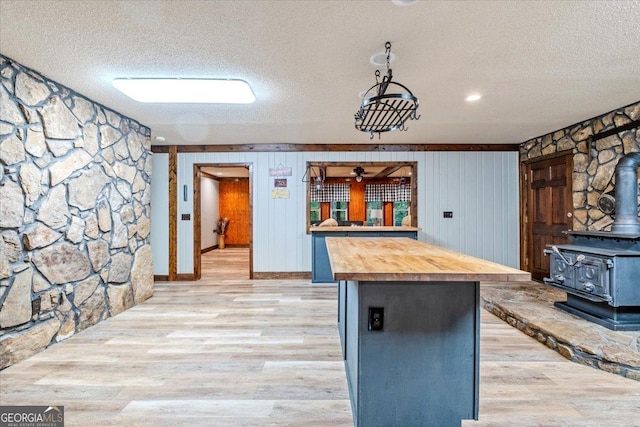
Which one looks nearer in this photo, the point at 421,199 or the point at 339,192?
the point at 421,199

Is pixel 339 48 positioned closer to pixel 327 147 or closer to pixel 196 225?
pixel 327 147

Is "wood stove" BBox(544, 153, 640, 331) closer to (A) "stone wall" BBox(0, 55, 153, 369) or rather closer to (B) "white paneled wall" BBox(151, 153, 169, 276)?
(A) "stone wall" BBox(0, 55, 153, 369)

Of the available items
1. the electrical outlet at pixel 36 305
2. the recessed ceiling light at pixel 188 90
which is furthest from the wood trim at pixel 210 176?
the electrical outlet at pixel 36 305

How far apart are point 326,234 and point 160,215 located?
2795 millimetres

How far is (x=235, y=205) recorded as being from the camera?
1009cm

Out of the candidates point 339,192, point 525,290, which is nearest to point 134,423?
point 525,290

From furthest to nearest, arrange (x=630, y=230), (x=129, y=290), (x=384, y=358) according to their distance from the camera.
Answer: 1. (x=129, y=290)
2. (x=630, y=230)
3. (x=384, y=358)

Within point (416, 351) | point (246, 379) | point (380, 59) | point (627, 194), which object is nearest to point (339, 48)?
point (380, 59)

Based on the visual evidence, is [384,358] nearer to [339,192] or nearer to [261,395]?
[261,395]

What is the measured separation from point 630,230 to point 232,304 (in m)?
4.18

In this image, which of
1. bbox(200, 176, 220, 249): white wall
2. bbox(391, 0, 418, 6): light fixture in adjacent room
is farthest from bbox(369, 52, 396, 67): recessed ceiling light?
bbox(200, 176, 220, 249): white wall

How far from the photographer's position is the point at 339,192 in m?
10.1

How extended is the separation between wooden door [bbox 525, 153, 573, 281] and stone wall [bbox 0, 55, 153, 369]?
571cm

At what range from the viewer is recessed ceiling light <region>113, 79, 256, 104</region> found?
8.78 ft
